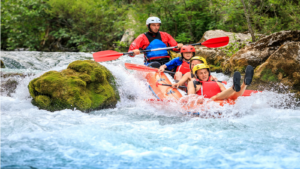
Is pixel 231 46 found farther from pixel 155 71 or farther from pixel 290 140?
pixel 290 140

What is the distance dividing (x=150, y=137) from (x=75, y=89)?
1.87 m

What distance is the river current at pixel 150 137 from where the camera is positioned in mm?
2291

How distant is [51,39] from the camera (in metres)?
14.0

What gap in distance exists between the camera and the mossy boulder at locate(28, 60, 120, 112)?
13.4ft

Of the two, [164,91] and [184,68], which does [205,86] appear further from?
[184,68]

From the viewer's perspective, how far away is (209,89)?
3.89 metres

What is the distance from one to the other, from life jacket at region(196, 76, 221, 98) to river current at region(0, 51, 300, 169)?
37 cm

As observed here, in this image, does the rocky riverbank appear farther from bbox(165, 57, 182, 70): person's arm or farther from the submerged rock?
the submerged rock

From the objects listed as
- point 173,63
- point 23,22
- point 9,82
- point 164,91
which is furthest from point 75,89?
point 23,22

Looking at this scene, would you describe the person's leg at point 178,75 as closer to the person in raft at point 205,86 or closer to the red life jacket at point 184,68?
the red life jacket at point 184,68

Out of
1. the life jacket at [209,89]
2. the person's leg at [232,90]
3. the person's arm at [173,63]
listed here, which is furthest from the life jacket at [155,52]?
the person's leg at [232,90]

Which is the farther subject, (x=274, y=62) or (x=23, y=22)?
(x=23, y=22)

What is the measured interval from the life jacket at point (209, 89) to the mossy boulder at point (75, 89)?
5.49 feet

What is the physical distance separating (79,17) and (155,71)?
30.8 ft
